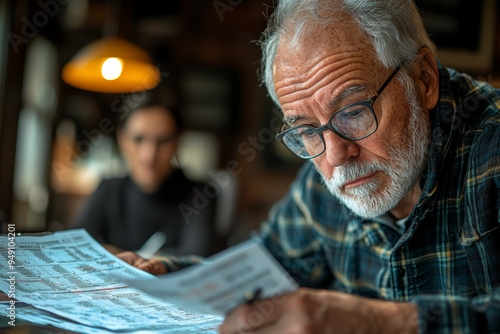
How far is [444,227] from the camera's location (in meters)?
0.94

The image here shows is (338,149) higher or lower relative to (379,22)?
lower

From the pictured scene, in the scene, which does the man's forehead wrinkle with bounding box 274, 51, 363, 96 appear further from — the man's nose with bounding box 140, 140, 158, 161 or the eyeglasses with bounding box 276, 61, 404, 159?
the man's nose with bounding box 140, 140, 158, 161

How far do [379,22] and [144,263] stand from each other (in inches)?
26.9

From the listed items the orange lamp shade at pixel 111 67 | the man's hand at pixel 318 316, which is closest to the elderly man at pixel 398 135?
the man's hand at pixel 318 316

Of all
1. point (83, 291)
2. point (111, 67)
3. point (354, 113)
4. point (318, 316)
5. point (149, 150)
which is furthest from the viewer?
point (111, 67)

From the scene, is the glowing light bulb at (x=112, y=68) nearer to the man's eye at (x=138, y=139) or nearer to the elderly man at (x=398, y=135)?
the man's eye at (x=138, y=139)

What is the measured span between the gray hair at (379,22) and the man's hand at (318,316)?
54cm

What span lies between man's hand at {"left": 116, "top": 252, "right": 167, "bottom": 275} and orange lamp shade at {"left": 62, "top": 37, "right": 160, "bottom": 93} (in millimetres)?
1739

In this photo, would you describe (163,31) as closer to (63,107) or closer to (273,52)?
(63,107)

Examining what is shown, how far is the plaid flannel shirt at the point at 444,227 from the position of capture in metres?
0.84

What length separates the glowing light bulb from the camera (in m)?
2.47

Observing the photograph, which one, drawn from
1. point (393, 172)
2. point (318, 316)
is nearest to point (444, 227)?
point (393, 172)

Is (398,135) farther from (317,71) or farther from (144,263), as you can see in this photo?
(144,263)

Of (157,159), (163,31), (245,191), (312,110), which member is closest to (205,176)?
(245,191)
